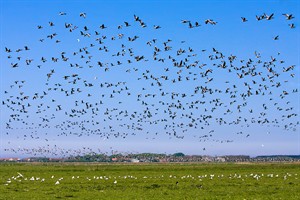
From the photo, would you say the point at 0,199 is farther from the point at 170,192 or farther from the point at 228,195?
the point at 228,195

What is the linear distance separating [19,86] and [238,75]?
68.4 ft

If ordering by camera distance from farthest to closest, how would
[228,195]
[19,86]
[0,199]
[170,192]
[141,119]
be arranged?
[141,119], [19,86], [170,192], [228,195], [0,199]

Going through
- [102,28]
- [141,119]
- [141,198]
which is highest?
[102,28]

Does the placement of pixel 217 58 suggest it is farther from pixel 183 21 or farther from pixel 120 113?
pixel 120 113

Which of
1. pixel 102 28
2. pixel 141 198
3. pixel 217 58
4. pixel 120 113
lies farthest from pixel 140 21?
pixel 120 113

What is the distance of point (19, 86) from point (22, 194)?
1339 cm

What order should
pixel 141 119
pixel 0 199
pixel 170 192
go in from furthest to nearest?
pixel 141 119, pixel 170 192, pixel 0 199

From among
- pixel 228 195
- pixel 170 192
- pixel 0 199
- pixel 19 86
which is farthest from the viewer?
pixel 19 86

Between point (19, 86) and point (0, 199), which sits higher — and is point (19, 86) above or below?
above

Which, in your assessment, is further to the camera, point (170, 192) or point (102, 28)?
point (170, 192)

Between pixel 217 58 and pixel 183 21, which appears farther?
pixel 217 58

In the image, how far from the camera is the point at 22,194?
117 feet

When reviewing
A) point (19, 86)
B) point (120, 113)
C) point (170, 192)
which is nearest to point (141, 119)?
point (120, 113)

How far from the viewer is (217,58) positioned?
38812 mm
